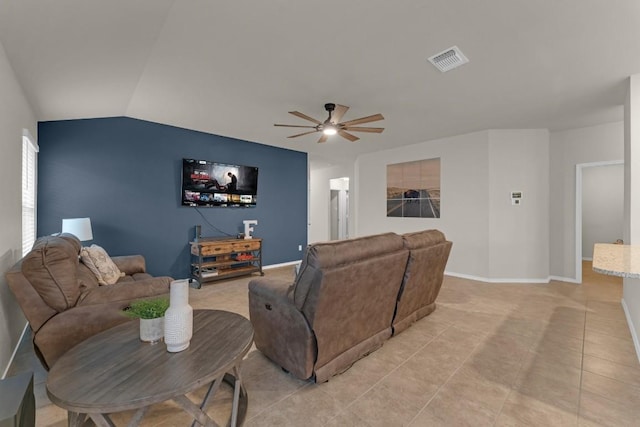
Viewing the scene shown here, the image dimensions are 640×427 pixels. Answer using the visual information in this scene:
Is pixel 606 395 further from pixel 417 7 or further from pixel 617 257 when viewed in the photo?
pixel 417 7

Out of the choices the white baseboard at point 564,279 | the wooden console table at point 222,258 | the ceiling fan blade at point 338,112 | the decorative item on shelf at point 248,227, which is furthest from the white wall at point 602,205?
the wooden console table at point 222,258

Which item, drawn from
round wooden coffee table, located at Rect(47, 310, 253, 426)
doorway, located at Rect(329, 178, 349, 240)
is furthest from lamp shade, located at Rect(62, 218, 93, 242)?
doorway, located at Rect(329, 178, 349, 240)

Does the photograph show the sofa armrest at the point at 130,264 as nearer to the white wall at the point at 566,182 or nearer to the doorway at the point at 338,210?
the doorway at the point at 338,210

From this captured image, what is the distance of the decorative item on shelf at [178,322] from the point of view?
4.71ft

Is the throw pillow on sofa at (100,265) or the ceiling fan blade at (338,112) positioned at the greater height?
the ceiling fan blade at (338,112)

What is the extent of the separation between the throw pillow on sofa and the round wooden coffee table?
4.18ft

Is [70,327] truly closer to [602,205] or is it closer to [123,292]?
[123,292]

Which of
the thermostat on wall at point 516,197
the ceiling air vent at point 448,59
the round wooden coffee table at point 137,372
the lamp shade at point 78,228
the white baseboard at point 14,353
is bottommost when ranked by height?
the white baseboard at point 14,353

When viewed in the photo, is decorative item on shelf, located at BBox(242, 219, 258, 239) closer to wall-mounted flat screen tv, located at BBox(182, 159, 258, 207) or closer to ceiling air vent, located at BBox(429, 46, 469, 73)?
wall-mounted flat screen tv, located at BBox(182, 159, 258, 207)

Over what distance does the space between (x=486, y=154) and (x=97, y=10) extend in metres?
5.32

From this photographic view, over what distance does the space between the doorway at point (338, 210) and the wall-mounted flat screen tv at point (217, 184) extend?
3989mm

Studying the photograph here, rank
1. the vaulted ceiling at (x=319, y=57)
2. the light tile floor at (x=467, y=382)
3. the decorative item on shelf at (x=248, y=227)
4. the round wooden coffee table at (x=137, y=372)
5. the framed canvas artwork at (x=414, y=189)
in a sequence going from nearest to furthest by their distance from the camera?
the round wooden coffee table at (x=137, y=372) < the light tile floor at (x=467, y=382) < the vaulted ceiling at (x=319, y=57) < the decorative item on shelf at (x=248, y=227) < the framed canvas artwork at (x=414, y=189)

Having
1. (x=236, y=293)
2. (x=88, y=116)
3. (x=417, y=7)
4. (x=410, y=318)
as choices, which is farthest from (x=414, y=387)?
(x=88, y=116)

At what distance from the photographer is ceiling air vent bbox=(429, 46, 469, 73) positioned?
2527 mm
